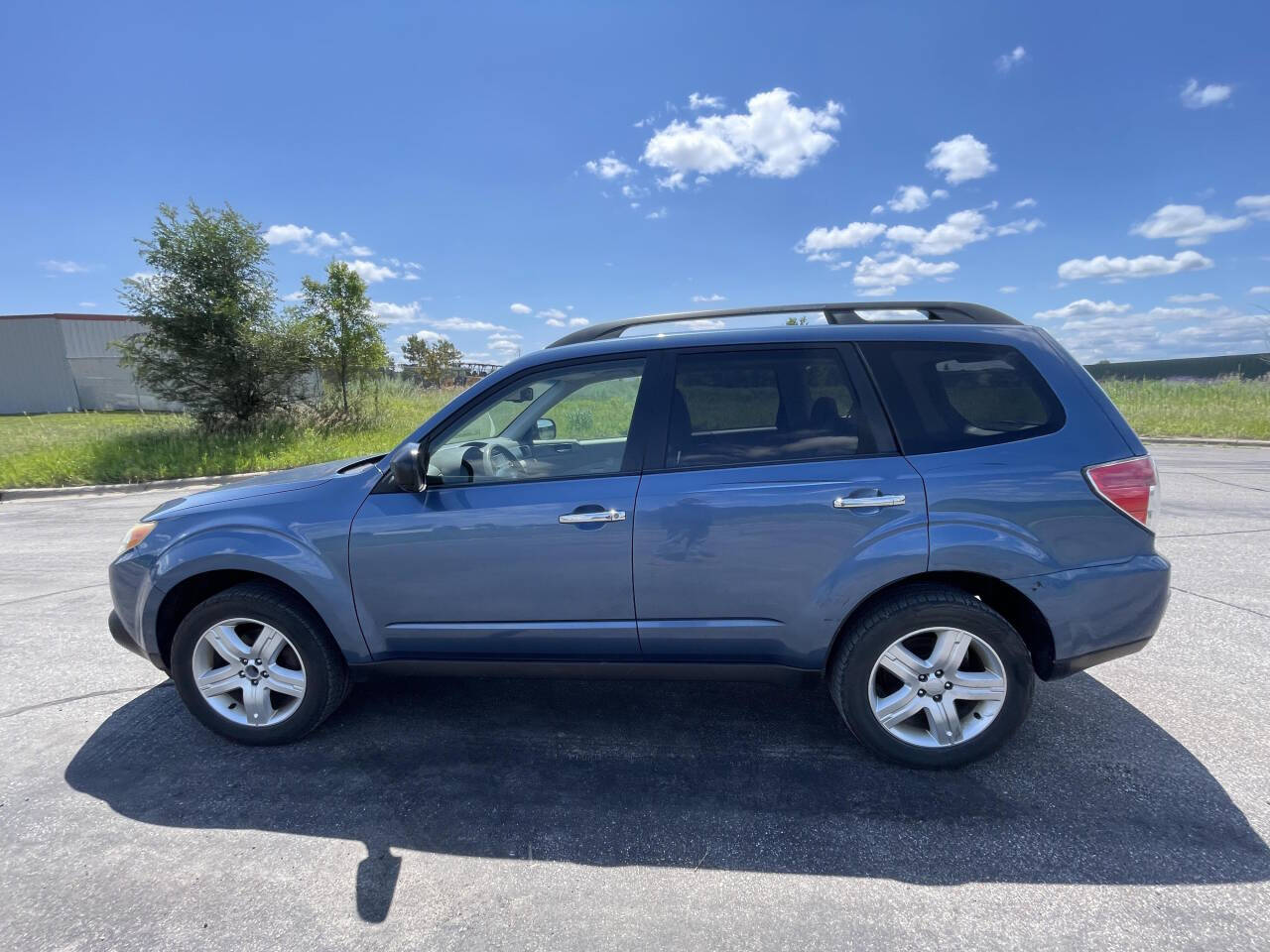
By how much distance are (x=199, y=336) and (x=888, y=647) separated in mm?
16079

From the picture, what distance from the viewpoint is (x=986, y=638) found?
255 centimetres

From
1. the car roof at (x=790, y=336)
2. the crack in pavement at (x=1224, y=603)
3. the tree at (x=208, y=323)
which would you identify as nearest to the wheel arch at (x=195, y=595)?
the car roof at (x=790, y=336)

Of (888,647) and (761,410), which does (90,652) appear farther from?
(888,647)

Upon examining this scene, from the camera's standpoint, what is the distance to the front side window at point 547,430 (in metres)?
2.81

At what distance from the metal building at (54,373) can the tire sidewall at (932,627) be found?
32407 millimetres

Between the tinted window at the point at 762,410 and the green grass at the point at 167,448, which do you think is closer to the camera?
the tinted window at the point at 762,410

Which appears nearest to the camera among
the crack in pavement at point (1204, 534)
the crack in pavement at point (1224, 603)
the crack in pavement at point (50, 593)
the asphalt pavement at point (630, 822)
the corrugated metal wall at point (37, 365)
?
the asphalt pavement at point (630, 822)

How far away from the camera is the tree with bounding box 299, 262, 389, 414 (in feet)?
52.5

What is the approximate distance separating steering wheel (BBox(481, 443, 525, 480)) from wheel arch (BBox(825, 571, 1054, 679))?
1.57m

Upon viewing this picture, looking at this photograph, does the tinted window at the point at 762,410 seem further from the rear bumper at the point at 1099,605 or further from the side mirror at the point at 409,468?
the side mirror at the point at 409,468

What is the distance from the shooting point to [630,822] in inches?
94.7

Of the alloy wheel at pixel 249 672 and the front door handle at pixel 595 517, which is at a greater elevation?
the front door handle at pixel 595 517

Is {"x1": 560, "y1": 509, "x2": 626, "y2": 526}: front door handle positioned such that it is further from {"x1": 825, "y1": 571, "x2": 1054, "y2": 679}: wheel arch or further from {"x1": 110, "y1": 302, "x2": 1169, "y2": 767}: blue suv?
{"x1": 825, "y1": 571, "x2": 1054, "y2": 679}: wheel arch

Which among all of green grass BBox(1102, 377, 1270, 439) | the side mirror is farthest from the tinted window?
green grass BBox(1102, 377, 1270, 439)
